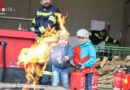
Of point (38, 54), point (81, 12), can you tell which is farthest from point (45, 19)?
point (81, 12)

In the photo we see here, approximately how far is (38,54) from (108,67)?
12.7ft

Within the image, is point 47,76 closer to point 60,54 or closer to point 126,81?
point 60,54

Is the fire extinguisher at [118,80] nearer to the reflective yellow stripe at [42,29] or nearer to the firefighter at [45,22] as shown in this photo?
the firefighter at [45,22]

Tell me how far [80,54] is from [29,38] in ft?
4.42

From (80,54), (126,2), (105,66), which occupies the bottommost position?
(105,66)

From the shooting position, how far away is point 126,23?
12.8 meters

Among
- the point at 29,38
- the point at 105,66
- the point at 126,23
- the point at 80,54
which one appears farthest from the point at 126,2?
the point at 29,38

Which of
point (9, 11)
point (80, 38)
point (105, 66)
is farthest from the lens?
point (9, 11)

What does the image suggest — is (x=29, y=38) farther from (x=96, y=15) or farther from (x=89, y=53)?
(x=96, y=15)

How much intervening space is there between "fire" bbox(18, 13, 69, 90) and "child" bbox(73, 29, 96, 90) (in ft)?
1.30

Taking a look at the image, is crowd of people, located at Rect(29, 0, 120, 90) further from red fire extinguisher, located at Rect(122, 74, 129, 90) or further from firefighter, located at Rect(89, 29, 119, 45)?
firefighter, located at Rect(89, 29, 119, 45)

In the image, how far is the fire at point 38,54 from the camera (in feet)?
17.6

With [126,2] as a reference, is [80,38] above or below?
below

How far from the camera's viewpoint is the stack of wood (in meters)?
8.77
